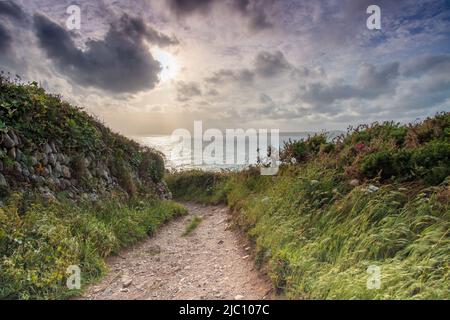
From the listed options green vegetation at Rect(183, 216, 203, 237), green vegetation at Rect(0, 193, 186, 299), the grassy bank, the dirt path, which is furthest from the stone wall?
the grassy bank

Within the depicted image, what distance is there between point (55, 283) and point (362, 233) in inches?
211

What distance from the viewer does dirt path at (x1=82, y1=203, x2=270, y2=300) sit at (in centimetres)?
511

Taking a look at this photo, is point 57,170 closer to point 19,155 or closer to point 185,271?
point 19,155

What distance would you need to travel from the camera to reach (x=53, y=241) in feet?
18.2

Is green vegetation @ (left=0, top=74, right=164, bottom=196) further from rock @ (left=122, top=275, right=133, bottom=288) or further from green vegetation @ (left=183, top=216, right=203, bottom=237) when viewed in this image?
rock @ (left=122, top=275, right=133, bottom=288)

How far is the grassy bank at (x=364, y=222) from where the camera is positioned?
12.3ft

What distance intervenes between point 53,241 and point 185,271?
2789 millimetres

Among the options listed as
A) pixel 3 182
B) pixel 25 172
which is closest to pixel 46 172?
pixel 25 172

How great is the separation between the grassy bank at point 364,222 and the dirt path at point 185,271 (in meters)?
0.50

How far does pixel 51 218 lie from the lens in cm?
637

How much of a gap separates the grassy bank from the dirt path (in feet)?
1.64

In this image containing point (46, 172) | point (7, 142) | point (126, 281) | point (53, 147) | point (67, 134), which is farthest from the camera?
point (67, 134)

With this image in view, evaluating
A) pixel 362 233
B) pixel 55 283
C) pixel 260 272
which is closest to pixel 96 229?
pixel 55 283
